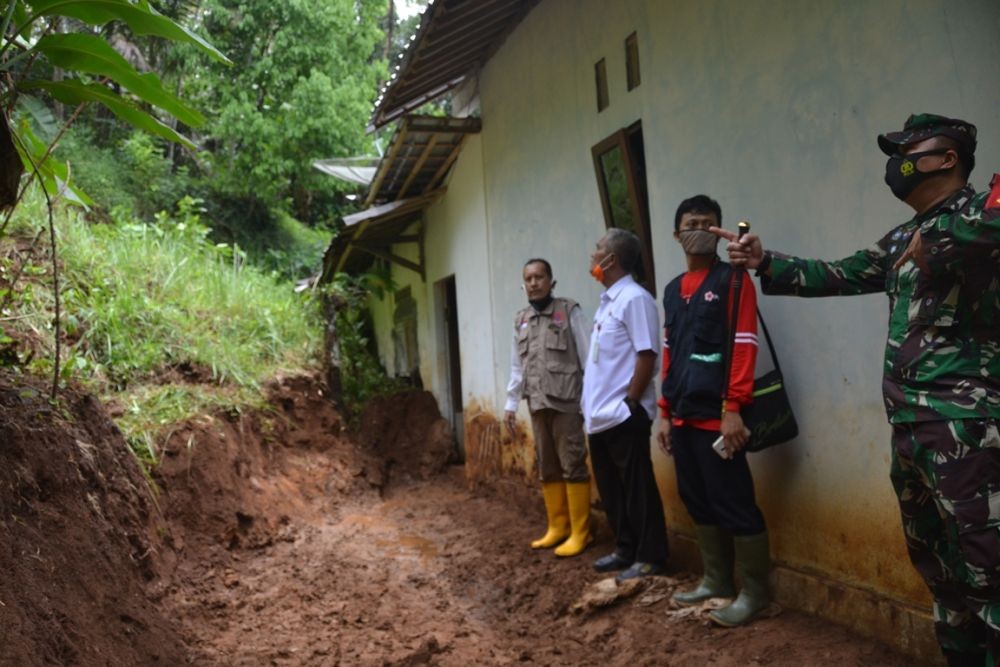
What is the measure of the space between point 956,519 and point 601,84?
12.4 feet

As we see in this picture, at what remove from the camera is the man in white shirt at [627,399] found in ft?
13.6

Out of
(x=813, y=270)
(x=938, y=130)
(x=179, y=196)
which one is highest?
(x=179, y=196)

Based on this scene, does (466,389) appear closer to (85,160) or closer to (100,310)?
(100,310)

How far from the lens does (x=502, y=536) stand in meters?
5.68

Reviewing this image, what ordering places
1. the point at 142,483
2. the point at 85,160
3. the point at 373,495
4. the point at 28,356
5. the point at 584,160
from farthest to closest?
1. the point at 85,160
2. the point at 373,495
3. the point at 584,160
4. the point at 142,483
5. the point at 28,356

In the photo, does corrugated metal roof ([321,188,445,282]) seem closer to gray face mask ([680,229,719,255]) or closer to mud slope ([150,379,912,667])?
mud slope ([150,379,912,667])

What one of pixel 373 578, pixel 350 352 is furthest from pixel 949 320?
pixel 350 352

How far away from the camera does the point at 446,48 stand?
6.63 metres

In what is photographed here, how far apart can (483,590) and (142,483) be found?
7.16 ft

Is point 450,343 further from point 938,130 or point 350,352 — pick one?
point 938,130

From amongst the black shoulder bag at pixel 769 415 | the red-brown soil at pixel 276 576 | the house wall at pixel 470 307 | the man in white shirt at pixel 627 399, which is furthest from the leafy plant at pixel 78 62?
the house wall at pixel 470 307

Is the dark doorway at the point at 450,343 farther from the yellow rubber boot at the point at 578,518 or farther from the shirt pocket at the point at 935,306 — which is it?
the shirt pocket at the point at 935,306

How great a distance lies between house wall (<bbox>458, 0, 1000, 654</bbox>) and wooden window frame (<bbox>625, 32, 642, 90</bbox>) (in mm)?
64

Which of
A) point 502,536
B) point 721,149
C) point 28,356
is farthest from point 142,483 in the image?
point 721,149
